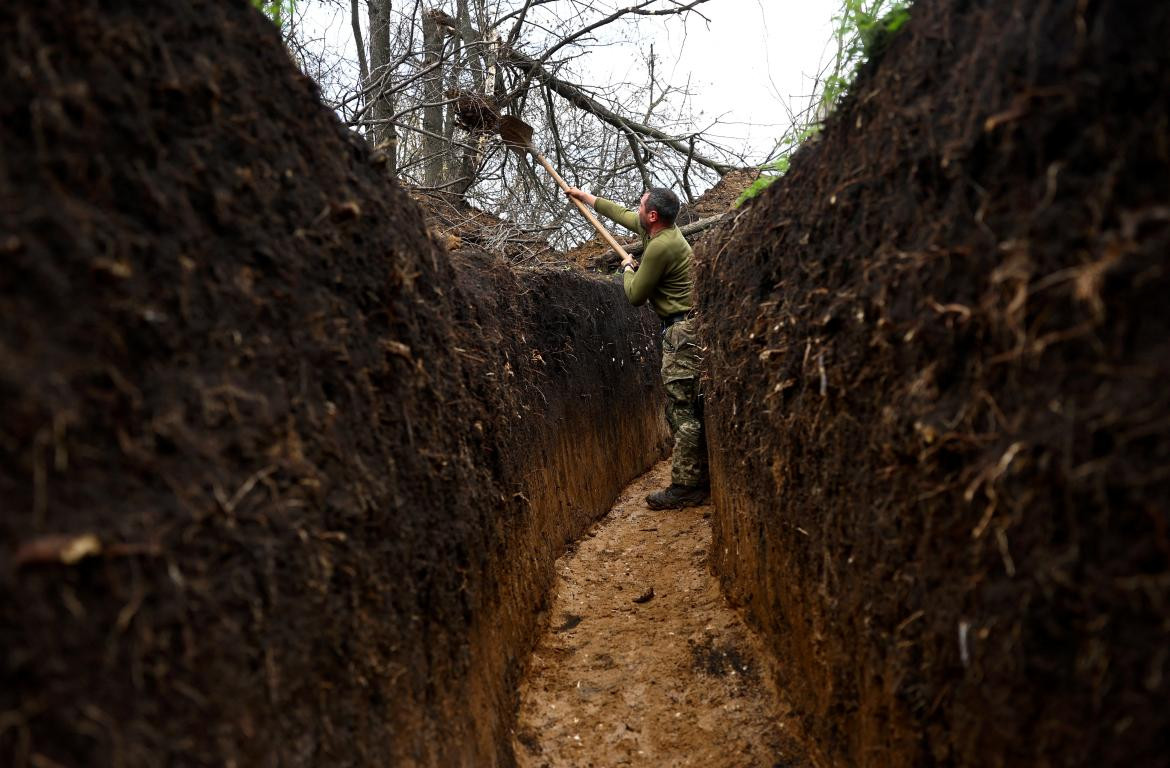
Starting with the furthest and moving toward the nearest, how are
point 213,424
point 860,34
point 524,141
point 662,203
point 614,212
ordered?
1. point 524,141
2. point 614,212
3. point 662,203
4. point 860,34
5. point 213,424

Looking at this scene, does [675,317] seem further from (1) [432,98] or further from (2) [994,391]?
(2) [994,391]

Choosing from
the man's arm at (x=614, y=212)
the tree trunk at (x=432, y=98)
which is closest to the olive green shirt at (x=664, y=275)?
the man's arm at (x=614, y=212)

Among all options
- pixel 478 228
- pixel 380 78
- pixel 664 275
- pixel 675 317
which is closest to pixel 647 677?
pixel 675 317

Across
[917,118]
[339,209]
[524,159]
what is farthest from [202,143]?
[524,159]

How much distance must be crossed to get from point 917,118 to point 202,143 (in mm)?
1529

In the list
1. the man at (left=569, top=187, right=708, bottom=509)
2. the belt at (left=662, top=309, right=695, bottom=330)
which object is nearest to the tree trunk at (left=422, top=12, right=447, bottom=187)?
the man at (left=569, top=187, right=708, bottom=509)

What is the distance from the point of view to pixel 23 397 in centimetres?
90

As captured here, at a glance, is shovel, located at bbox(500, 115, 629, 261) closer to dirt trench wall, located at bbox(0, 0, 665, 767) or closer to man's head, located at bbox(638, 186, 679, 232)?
man's head, located at bbox(638, 186, 679, 232)

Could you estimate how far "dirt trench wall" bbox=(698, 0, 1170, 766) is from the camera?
3.48 feet

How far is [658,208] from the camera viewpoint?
4848 mm

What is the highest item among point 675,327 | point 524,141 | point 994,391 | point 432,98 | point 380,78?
point 432,98

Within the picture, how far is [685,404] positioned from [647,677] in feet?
7.34

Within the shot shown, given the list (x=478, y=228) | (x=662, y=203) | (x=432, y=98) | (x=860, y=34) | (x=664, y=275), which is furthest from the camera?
(x=432, y=98)

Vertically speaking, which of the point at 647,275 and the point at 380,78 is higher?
the point at 380,78
